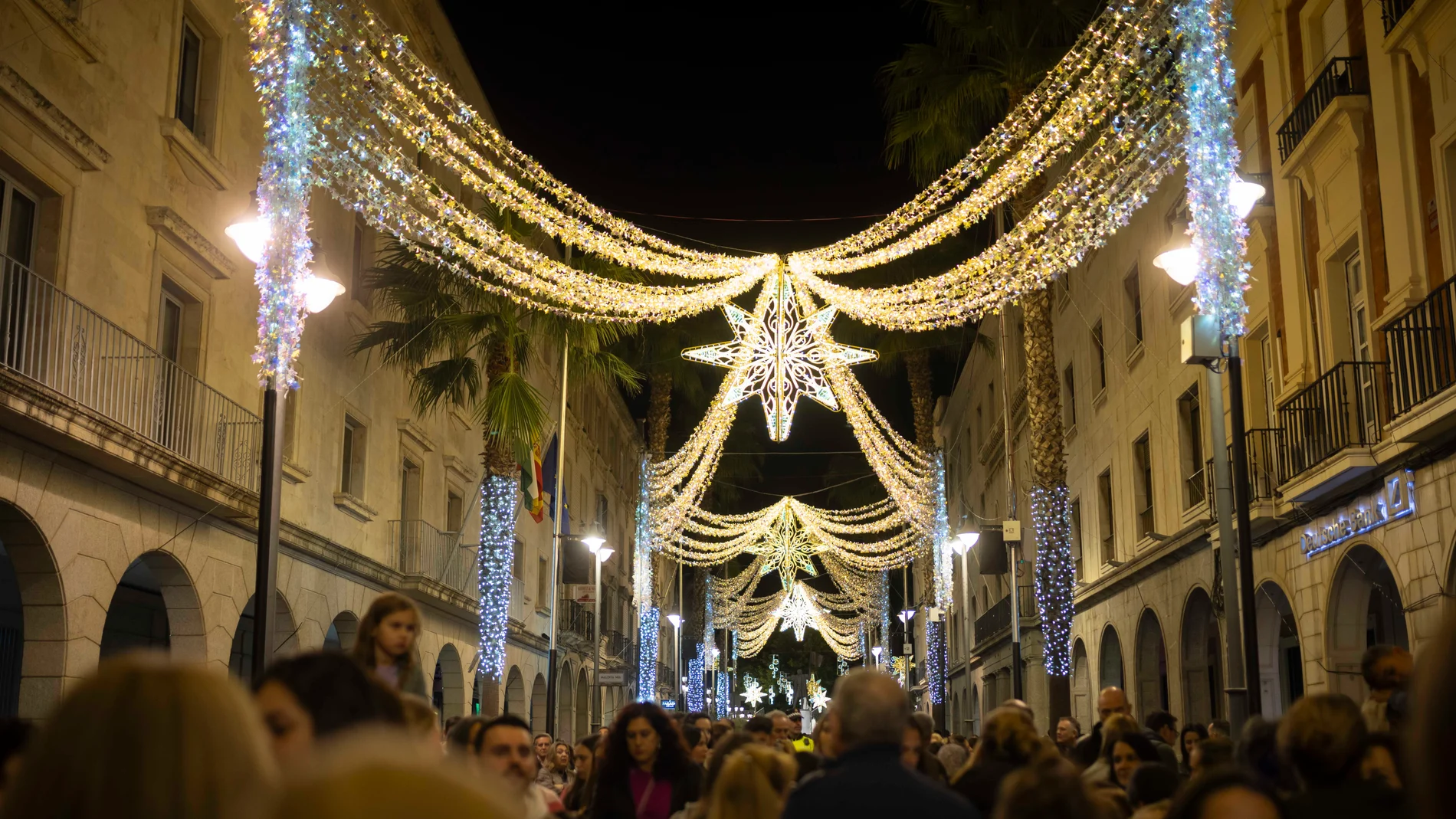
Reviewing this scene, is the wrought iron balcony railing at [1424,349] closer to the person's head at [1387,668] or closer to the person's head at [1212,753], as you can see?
the person's head at [1387,668]

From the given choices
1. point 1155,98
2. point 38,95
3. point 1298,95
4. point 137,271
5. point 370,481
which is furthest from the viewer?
point 370,481

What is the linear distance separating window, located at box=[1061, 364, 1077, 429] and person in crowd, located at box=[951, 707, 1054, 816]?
27.0 m

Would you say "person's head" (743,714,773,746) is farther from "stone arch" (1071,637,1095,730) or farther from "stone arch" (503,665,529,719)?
"stone arch" (503,665,529,719)

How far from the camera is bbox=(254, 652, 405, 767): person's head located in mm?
4328

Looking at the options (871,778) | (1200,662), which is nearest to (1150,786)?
(871,778)

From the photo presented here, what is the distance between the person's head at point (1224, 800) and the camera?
162 inches

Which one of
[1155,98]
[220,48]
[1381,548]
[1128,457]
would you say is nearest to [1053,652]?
[1128,457]

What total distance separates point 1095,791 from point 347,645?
2353cm

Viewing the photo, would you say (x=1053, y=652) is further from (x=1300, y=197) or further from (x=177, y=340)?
(x=177, y=340)

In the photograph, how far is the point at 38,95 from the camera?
596 inches

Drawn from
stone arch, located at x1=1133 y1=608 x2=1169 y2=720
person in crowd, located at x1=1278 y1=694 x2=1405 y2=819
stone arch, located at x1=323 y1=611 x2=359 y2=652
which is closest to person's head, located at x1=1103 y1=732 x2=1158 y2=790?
person in crowd, located at x1=1278 y1=694 x2=1405 y2=819

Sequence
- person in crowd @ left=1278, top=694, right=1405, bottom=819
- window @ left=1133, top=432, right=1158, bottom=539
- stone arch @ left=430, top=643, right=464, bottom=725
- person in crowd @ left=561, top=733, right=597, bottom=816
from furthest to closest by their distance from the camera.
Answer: stone arch @ left=430, top=643, right=464, bottom=725 → window @ left=1133, top=432, right=1158, bottom=539 → person in crowd @ left=561, top=733, right=597, bottom=816 → person in crowd @ left=1278, top=694, right=1405, bottom=819

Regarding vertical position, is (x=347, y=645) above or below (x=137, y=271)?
below

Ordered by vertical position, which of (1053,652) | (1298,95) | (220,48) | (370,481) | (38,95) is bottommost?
(1053,652)
